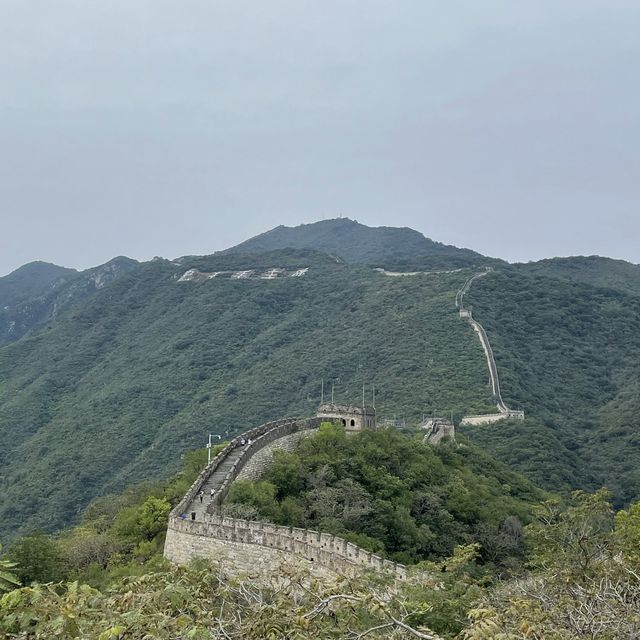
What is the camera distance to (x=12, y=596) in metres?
10.0

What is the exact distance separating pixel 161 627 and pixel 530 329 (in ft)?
367

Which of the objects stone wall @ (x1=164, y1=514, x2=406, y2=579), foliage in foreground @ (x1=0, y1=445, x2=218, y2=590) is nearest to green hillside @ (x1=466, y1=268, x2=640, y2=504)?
foliage in foreground @ (x1=0, y1=445, x2=218, y2=590)

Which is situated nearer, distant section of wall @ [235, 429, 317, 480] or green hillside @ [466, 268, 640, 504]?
distant section of wall @ [235, 429, 317, 480]

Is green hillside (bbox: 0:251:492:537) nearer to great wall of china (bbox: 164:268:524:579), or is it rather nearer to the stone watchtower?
the stone watchtower

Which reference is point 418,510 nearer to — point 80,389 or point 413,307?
point 413,307

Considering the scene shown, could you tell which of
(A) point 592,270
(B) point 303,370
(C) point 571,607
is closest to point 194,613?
(C) point 571,607

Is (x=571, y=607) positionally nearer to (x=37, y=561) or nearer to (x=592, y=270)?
(x=37, y=561)

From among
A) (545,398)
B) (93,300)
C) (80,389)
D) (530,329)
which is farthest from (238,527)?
(93,300)

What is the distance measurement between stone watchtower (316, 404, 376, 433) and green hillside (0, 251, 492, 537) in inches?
1303

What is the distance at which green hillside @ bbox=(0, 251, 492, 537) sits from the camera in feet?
283

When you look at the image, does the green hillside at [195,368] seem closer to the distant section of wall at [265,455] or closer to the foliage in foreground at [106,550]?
the distant section of wall at [265,455]

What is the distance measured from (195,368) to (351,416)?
83.2 meters

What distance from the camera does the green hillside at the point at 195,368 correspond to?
86.2 metres

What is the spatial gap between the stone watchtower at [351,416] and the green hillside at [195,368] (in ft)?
109
